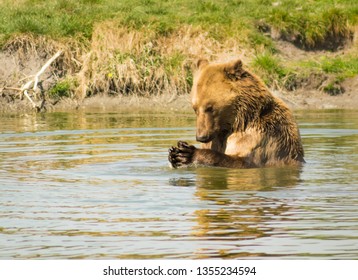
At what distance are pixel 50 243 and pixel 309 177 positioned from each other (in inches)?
138

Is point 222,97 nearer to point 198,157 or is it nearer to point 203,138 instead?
point 203,138

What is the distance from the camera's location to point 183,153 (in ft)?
31.8

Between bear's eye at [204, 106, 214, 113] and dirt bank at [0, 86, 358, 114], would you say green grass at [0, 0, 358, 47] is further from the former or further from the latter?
bear's eye at [204, 106, 214, 113]

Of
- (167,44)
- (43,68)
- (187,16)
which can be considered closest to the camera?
(43,68)

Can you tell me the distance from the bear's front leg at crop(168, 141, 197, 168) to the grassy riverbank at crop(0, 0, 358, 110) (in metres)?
7.70

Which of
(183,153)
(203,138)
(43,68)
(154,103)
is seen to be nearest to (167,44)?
(154,103)

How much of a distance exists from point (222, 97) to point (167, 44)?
8.46 meters

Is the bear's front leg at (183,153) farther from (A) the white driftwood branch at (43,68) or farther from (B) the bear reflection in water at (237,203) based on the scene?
(A) the white driftwood branch at (43,68)

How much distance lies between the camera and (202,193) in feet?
28.1

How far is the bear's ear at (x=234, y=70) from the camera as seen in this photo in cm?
980

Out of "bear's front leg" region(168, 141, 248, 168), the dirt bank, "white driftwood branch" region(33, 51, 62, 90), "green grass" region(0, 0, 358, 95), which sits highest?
"green grass" region(0, 0, 358, 95)

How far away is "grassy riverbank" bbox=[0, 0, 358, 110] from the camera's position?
17703mm

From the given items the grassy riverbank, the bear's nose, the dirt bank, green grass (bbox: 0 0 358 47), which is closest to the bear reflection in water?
the bear's nose

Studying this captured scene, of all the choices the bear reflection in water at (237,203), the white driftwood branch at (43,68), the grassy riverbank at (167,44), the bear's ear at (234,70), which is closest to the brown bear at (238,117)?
the bear's ear at (234,70)
